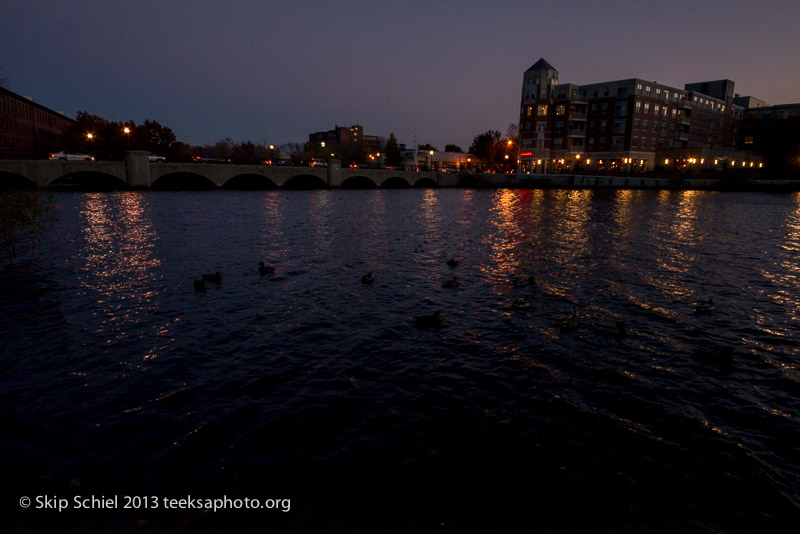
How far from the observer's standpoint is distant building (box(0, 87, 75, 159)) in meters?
76.9

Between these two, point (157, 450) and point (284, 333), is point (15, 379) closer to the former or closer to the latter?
point (157, 450)

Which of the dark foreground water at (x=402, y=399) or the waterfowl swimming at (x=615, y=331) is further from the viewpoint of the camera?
the waterfowl swimming at (x=615, y=331)

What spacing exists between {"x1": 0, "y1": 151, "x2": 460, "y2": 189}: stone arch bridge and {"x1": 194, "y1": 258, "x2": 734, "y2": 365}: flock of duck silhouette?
4142cm

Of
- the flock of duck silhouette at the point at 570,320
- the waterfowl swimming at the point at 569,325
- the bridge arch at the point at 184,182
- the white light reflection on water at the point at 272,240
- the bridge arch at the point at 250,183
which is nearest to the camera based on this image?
the flock of duck silhouette at the point at 570,320

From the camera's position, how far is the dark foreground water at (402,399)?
20.6 ft

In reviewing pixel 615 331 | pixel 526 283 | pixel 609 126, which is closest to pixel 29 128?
pixel 526 283

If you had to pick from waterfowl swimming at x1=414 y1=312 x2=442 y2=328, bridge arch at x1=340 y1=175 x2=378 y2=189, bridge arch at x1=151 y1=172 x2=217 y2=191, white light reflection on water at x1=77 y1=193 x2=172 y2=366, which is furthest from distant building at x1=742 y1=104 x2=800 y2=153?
white light reflection on water at x1=77 y1=193 x2=172 y2=366

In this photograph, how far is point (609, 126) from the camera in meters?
106

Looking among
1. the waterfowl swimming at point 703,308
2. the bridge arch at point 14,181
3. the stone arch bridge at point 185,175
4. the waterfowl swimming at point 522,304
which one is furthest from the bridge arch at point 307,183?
the waterfowl swimming at point 703,308

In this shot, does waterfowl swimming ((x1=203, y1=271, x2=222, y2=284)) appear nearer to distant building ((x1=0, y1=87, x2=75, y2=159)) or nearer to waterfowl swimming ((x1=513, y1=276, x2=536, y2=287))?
waterfowl swimming ((x1=513, y1=276, x2=536, y2=287))

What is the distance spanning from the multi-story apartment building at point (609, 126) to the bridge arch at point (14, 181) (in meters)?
100.0

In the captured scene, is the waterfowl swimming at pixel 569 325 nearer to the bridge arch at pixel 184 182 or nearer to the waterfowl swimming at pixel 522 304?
the waterfowl swimming at pixel 522 304

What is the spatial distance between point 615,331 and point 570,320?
125 centimetres

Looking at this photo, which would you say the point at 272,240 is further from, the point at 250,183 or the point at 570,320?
the point at 250,183
